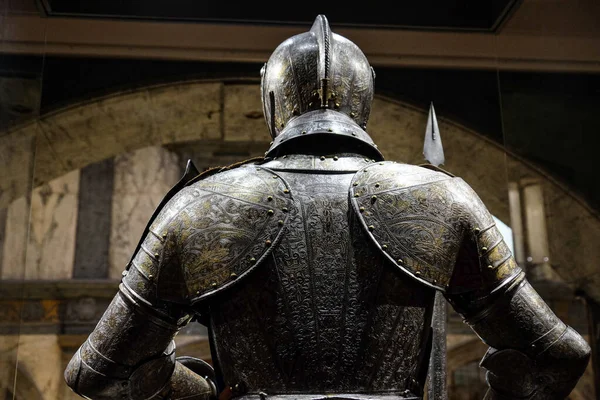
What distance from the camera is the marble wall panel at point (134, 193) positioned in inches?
307

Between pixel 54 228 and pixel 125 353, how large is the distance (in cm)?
618

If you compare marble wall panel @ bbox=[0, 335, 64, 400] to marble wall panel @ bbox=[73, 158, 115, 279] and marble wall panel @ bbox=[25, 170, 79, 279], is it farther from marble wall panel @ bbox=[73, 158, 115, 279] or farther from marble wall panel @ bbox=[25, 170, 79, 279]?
marble wall panel @ bbox=[73, 158, 115, 279]

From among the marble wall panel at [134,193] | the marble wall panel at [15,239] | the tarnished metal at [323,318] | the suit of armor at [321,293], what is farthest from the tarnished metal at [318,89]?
the marble wall panel at [134,193]

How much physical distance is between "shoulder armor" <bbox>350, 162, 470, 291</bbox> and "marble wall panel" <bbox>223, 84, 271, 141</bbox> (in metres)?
2.42

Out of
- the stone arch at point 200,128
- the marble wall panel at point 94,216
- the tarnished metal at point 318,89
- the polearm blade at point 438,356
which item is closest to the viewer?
the tarnished metal at point 318,89

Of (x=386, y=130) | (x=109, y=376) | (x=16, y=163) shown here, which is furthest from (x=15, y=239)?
(x=386, y=130)

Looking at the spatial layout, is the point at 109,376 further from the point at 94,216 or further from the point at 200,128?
the point at 94,216

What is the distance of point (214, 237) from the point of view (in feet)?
5.89

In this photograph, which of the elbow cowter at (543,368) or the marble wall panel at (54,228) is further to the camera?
the marble wall panel at (54,228)

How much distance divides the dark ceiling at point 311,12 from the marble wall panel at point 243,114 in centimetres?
42

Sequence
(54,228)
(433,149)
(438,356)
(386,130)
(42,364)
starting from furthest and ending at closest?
1. (54,228)
2. (42,364)
3. (386,130)
4. (433,149)
5. (438,356)

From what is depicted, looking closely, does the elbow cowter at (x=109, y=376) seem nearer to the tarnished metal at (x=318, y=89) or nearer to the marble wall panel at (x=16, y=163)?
the tarnished metal at (x=318, y=89)

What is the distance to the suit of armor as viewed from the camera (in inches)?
68.9

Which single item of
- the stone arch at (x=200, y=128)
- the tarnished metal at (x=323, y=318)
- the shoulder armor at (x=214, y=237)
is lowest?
the tarnished metal at (x=323, y=318)
